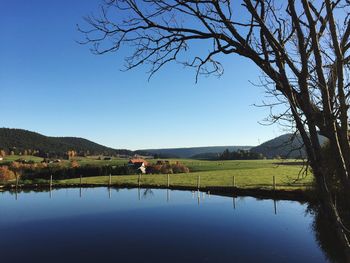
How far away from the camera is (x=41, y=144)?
154 m

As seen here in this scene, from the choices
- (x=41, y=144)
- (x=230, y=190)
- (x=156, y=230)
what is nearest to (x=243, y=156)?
(x=41, y=144)

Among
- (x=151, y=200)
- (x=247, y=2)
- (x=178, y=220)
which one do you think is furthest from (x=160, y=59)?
(x=151, y=200)

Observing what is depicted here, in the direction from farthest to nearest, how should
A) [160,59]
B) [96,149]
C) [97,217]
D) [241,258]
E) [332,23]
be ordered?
[96,149], [97,217], [241,258], [160,59], [332,23]

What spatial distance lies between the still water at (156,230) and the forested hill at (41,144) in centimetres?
10790

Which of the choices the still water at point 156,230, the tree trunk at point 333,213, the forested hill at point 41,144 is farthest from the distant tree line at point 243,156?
the tree trunk at point 333,213

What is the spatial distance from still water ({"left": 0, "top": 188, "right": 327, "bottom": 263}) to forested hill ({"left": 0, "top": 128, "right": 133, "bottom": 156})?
108m

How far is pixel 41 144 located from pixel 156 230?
139651 millimetres

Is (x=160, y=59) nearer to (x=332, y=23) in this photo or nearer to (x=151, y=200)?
(x=332, y=23)

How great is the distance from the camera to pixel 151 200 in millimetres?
34750

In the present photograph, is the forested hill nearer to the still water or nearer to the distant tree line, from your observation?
the distant tree line

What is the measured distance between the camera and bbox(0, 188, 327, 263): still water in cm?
1764

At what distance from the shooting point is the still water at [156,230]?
57.9 ft

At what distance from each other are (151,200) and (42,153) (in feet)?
361

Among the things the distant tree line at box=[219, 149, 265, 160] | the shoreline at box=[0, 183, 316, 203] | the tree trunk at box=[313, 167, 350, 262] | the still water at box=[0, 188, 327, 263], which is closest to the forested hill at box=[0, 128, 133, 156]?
the distant tree line at box=[219, 149, 265, 160]
